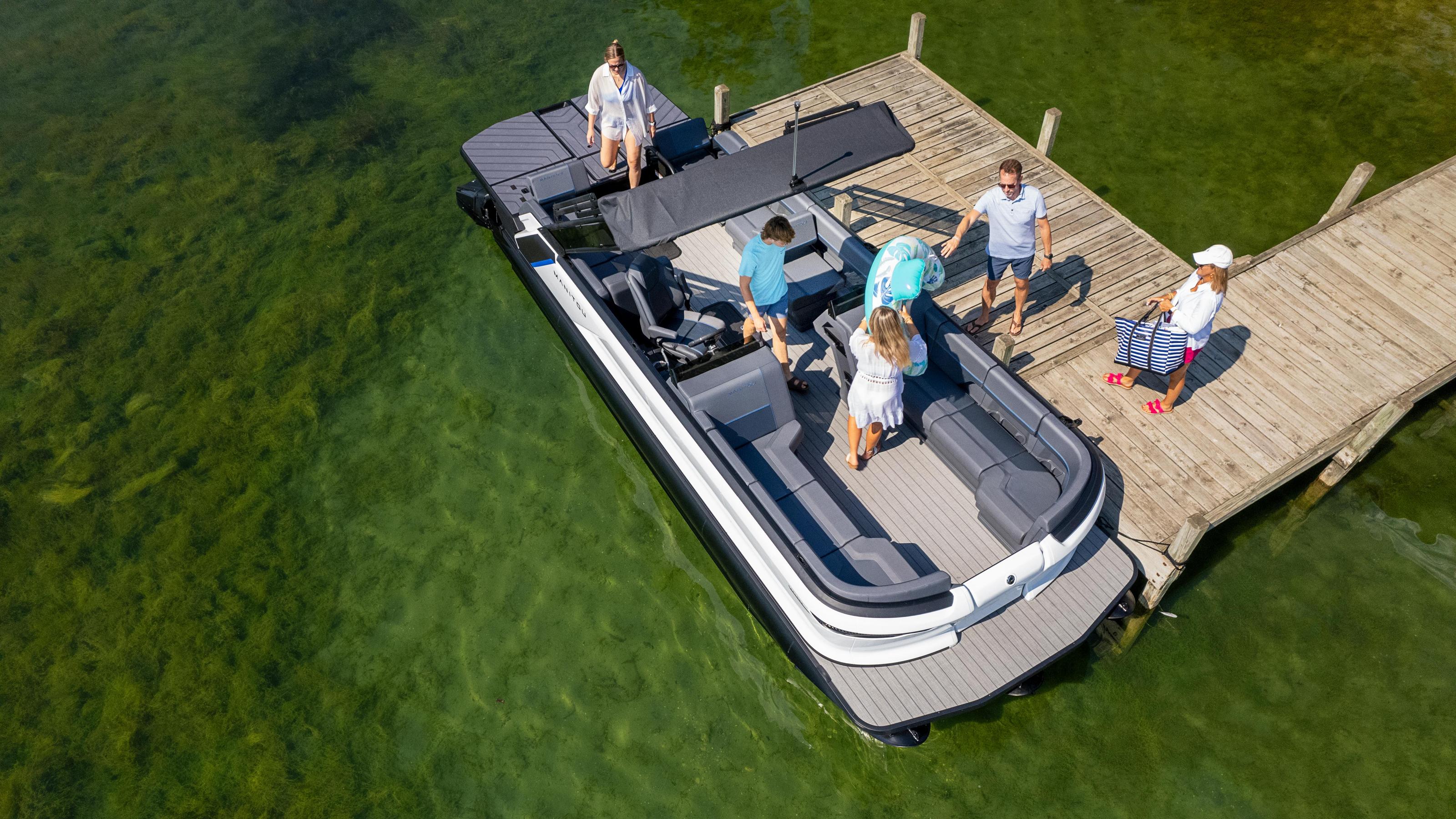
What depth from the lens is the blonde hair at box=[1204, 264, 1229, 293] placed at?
637cm

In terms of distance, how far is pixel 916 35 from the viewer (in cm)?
1050

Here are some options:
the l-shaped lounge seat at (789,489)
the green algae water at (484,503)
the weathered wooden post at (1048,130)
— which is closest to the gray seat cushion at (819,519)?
the l-shaped lounge seat at (789,489)

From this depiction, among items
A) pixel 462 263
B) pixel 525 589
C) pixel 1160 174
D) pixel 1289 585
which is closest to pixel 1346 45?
pixel 1160 174

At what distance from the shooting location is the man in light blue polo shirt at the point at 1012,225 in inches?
261

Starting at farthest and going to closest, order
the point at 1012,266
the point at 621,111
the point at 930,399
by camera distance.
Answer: the point at 621,111
the point at 1012,266
the point at 930,399

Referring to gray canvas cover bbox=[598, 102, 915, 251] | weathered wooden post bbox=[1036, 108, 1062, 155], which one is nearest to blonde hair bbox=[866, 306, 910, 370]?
gray canvas cover bbox=[598, 102, 915, 251]

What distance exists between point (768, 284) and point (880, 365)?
1.06 m

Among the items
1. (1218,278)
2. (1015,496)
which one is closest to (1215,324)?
(1218,278)

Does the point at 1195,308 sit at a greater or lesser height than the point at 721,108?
greater

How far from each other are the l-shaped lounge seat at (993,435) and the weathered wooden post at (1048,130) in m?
3.53

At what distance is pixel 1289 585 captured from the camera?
705cm

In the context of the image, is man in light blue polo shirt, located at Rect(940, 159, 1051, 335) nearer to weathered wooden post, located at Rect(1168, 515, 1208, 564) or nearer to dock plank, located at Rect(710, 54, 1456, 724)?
dock plank, located at Rect(710, 54, 1456, 724)

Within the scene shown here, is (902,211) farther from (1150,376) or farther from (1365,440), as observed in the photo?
(1365,440)

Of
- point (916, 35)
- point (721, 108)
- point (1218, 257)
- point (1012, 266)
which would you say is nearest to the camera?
point (1218, 257)
